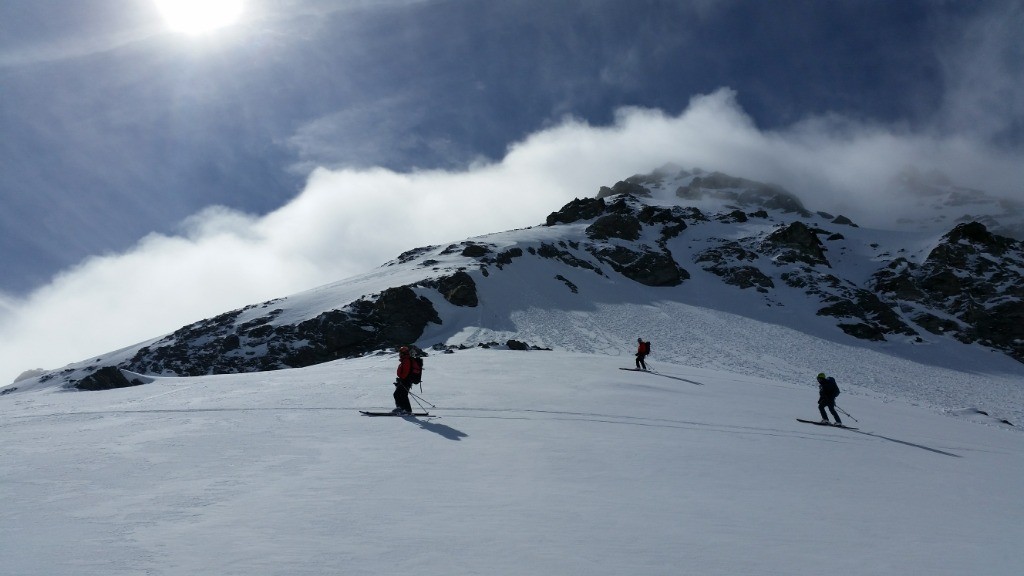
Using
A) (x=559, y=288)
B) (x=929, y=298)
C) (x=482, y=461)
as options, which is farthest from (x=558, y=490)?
(x=929, y=298)

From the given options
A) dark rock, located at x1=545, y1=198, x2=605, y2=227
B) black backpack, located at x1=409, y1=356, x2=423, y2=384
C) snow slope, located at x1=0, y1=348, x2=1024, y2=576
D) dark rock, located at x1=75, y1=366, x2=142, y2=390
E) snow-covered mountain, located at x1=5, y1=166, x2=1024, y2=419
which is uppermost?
dark rock, located at x1=545, y1=198, x2=605, y2=227

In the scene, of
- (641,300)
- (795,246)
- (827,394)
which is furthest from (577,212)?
(827,394)

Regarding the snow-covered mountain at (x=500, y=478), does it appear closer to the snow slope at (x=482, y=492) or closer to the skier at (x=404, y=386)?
the snow slope at (x=482, y=492)

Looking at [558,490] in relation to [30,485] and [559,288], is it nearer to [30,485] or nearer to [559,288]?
[30,485]

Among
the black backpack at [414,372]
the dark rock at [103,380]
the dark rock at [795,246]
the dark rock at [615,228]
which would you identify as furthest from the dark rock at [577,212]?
the black backpack at [414,372]

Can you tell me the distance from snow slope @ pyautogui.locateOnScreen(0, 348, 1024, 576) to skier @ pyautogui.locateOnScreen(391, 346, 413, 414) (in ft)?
2.22

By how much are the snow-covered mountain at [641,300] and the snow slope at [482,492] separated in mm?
21880

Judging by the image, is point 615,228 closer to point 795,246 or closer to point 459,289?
point 795,246

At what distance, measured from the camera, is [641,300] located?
247 ft

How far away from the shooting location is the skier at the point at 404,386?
13492 millimetres

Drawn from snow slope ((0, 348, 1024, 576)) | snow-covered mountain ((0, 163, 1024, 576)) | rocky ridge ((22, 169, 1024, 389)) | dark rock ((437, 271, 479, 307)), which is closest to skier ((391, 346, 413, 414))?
snow slope ((0, 348, 1024, 576))

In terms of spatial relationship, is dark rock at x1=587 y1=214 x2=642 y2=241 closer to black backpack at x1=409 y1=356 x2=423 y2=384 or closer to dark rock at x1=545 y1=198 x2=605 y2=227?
dark rock at x1=545 y1=198 x2=605 y2=227

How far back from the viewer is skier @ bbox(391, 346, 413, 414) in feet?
44.3

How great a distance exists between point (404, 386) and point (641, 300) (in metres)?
64.8
